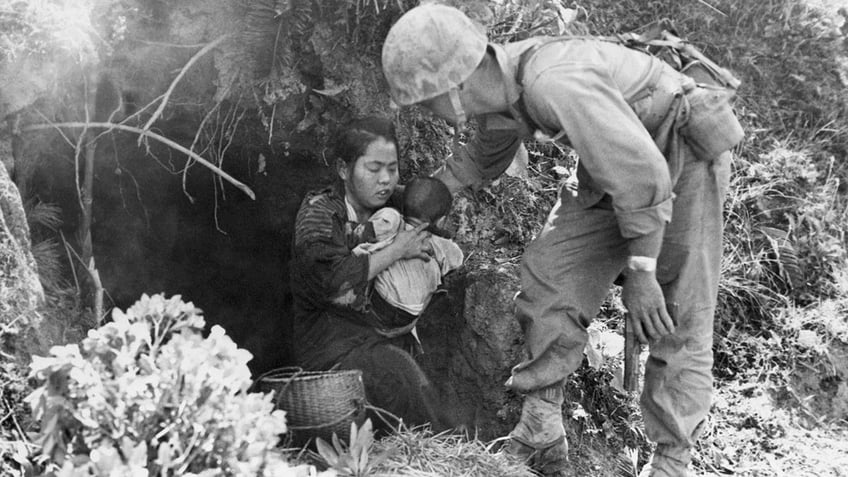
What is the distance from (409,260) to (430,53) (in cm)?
129

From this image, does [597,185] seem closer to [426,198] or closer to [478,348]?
[426,198]

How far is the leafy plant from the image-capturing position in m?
3.83

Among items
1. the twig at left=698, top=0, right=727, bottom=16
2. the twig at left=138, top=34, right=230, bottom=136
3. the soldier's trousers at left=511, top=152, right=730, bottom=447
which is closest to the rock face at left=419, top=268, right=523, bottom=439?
the soldier's trousers at left=511, top=152, right=730, bottom=447

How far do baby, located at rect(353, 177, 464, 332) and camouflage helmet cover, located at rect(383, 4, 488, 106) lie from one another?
920 millimetres

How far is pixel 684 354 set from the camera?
4.41 m

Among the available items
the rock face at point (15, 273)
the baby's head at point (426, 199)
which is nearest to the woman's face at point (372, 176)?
the baby's head at point (426, 199)

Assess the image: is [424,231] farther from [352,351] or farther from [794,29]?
[794,29]

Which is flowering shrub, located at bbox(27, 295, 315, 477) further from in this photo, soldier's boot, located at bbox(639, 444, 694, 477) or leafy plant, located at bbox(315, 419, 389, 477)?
soldier's boot, located at bbox(639, 444, 694, 477)

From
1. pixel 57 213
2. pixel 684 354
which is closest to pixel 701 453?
pixel 684 354

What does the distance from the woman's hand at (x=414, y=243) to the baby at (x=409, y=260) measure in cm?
4

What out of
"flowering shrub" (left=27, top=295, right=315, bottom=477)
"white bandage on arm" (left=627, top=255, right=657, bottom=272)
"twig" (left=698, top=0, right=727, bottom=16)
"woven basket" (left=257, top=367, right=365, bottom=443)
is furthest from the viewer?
"twig" (left=698, top=0, right=727, bottom=16)

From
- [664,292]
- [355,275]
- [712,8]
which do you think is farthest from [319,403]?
[712,8]

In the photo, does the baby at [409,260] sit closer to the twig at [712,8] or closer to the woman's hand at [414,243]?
the woman's hand at [414,243]

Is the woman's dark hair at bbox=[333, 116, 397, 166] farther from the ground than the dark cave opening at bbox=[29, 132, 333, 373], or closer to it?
farther from the ground
